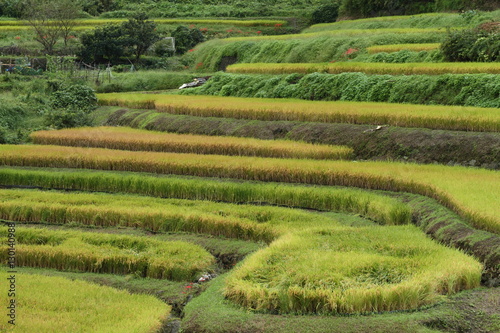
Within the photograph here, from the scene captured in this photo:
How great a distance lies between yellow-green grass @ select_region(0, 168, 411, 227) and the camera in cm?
1384

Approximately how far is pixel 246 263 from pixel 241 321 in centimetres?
183

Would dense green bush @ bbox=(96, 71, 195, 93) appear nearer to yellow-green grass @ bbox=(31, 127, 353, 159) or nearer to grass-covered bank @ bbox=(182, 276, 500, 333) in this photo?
yellow-green grass @ bbox=(31, 127, 353, 159)

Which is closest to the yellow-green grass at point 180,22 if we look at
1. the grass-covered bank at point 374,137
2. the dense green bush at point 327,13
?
the dense green bush at point 327,13

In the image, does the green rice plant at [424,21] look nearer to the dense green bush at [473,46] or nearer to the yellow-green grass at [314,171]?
the dense green bush at [473,46]

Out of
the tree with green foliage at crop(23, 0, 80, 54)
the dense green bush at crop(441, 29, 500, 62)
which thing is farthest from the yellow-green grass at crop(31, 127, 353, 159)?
the tree with green foliage at crop(23, 0, 80, 54)

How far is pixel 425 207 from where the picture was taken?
525 inches

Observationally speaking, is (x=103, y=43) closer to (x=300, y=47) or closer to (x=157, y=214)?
(x=300, y=47)

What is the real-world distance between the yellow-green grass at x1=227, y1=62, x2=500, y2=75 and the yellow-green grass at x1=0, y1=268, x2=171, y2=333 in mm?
14858

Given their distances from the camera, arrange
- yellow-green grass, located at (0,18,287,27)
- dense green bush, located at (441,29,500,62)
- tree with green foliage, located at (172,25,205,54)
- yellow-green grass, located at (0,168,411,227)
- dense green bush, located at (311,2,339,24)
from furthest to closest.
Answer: yellow-green grass, located at (0,18,287,27), dense green bush, located at (311,2,339,24), tree with green foliage, located at (172,25,205,54), dense green bush, located at (441,29,500,62), yellow-green grass, located at (0,168,411,227)

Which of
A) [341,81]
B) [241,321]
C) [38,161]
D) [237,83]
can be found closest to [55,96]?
[237,83]

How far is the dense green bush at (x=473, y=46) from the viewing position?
74.5 feet

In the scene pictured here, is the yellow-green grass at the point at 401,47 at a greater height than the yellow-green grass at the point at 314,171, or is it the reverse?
the yellow-green grass at the point at 401,47

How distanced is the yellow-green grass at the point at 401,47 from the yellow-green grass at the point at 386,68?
8.52 ft

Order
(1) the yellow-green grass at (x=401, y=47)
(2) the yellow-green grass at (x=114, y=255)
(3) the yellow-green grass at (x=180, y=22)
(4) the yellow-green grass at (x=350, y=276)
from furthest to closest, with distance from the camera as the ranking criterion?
(3) the yellow-green grass at (x=180, y=22) < (1) the yellow-green grass at (x=401, y=47) < (2) the yellow-green grass at (x=114, y=255) < (4) the yellow-green grass at (x=350, y=276)
